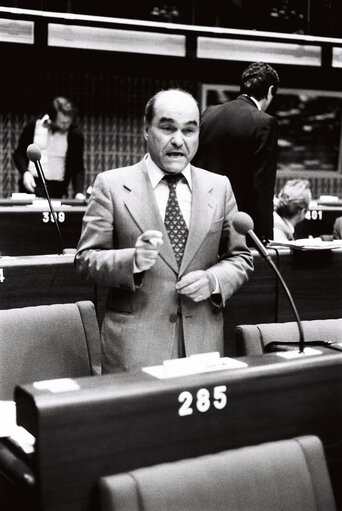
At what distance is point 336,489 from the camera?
5.86 ft

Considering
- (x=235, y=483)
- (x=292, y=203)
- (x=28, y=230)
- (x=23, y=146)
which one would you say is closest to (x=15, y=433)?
(x=235, y=483)

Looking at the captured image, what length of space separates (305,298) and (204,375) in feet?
7.15

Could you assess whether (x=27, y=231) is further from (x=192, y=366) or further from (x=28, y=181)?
(x=192, y=366)

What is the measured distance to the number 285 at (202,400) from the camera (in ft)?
5.08

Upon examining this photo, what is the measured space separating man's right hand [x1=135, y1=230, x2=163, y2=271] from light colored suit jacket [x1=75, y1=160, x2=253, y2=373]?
0.46 ft

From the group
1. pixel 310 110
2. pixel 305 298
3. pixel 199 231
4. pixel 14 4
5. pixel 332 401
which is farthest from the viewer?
pixel 310 110

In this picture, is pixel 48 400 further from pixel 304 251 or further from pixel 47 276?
pixel 304 251

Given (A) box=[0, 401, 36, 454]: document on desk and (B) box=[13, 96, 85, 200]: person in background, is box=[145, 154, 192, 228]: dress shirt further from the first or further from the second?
(B) box=[13, 96, 85, 200]: person in background

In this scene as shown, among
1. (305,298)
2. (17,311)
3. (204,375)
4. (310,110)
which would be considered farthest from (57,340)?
(310,110)

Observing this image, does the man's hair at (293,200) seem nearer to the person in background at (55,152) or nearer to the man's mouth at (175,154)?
the person in background at (55,152)

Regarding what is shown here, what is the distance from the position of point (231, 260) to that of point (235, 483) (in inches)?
34.0

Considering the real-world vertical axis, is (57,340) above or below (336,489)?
above

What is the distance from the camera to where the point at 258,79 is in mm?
3814

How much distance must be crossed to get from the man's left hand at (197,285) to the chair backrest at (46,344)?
69cm
